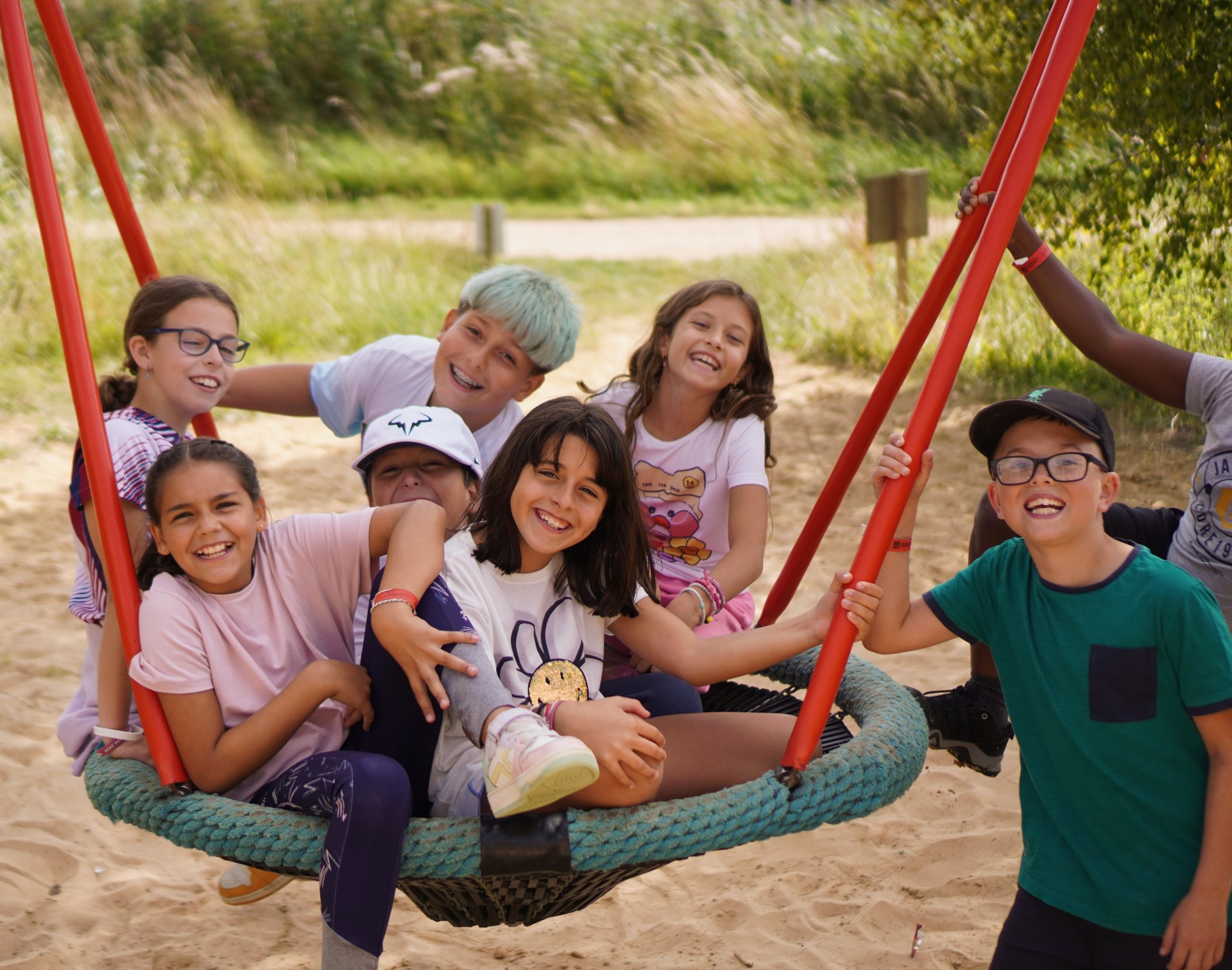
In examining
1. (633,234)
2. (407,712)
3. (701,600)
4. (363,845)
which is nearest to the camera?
(363,845)

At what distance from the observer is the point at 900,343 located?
82.4 inches

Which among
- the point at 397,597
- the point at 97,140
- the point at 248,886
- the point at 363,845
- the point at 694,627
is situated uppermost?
the point at 97,140

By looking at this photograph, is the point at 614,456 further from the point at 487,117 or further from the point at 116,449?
the point at 487,117

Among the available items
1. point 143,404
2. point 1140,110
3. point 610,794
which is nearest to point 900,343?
point 610,794

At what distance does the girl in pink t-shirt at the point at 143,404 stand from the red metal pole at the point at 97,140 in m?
0.08

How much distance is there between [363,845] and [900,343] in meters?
1.17

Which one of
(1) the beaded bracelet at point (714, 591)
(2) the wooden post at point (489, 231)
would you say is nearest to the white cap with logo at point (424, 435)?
(1) the beaded bracelet at point (714, 591)

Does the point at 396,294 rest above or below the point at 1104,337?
above

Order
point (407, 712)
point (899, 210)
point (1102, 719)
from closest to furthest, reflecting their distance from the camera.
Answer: point (1102, 719) < point (407, 712) < point (899, 210)

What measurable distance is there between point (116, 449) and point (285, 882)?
108 cm

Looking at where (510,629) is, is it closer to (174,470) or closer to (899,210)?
(174,470)

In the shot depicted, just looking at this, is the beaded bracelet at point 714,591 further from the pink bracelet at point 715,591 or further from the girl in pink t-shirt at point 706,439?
the girl in pink t-shirt at point 706,439

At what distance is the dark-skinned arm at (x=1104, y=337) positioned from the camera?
226 centimetres

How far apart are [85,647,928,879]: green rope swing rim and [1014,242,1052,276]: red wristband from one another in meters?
0.94
